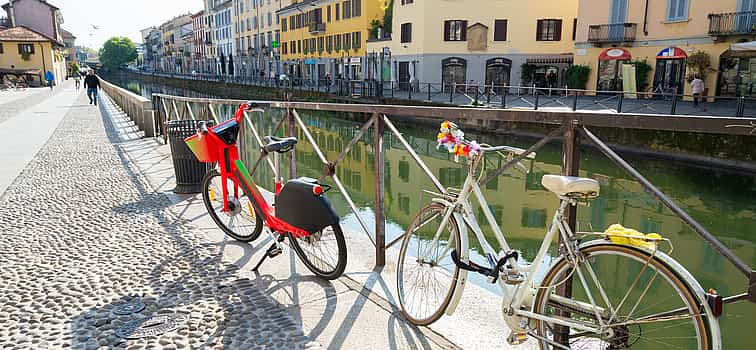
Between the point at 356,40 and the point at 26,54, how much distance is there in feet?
95.6

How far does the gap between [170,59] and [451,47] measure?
8787 centimetres

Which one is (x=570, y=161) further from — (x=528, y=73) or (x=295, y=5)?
(x=295, y=5)

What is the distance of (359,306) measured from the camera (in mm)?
3098

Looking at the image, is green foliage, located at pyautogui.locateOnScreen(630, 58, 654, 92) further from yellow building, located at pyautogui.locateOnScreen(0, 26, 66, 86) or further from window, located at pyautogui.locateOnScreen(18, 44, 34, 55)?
window, located at pyautogui.locateOnScreen(18, 44, 34, 55)

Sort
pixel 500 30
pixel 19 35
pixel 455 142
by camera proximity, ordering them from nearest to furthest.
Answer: pixel 455 142, pixel 500 30, pixel 19 35

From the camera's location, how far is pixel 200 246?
4.18 m

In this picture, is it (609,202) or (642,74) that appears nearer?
(609,202)

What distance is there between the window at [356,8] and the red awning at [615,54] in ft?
61.6

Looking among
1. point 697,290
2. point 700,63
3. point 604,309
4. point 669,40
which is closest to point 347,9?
point 669,40

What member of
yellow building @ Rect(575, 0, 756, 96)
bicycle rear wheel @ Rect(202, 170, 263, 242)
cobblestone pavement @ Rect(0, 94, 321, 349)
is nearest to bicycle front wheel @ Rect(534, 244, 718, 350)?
cobblestone pavement @ Rect(0, 94, 321, 349)

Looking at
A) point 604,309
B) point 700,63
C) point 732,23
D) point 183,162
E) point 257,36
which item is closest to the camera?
point 604,309

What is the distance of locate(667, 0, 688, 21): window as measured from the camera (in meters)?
22.2

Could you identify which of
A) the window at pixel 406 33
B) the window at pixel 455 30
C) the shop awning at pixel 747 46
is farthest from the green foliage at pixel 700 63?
the window at pixel 406 33

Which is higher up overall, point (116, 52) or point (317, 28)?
point (317, 28)
